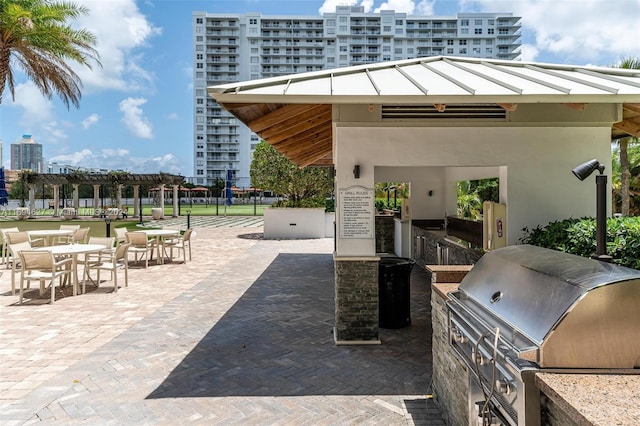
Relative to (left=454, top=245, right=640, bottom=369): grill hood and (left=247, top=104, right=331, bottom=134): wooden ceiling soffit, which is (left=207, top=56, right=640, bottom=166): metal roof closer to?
(left=247, top=104, right=331, bottom=134): wooden ceiling soffit

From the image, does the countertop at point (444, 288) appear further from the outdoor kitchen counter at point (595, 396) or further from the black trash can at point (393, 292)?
the black trash can at point (393, 292)

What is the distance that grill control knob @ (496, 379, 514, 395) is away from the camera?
1953 mm

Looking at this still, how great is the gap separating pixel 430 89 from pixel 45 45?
14.5 metres

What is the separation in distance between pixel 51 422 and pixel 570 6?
101 feet

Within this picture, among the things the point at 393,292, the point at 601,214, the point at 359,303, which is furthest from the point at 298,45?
the point at 601,214

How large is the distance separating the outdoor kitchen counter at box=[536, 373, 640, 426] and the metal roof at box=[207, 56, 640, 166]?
3160 mm

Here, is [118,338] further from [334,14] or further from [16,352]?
[334,14]

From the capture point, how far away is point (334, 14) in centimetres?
9762

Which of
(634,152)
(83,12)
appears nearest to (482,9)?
(634,152)

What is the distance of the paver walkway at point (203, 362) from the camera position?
3596 millimetres

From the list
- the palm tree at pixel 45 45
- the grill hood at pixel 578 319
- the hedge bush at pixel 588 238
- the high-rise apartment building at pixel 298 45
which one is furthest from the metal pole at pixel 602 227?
the high-rise apartment building at pixel 298 45

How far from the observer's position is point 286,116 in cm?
597

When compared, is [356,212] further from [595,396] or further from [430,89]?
[595,396]

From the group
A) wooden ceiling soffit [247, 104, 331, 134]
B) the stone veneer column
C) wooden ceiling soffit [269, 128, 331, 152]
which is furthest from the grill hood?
wooden ceiling soffit [269, 128, 331, 152]
